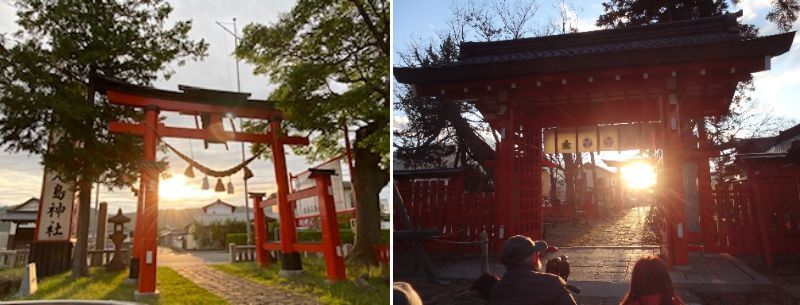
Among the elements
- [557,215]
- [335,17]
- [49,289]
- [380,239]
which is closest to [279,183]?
[380,239]

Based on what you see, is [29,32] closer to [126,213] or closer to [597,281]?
[126,213]

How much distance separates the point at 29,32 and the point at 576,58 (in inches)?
99.8

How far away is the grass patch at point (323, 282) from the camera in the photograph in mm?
2512

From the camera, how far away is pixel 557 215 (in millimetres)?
4504

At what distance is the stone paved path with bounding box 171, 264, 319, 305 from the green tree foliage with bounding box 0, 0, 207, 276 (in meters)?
0.49

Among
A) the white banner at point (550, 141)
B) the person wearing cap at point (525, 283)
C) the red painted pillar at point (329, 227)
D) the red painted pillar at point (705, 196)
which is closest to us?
the person wearing cap at point (525, 283)

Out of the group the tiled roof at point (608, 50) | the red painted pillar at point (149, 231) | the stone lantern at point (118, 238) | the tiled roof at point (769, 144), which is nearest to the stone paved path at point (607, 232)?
the tiled roof at point (769, 144)

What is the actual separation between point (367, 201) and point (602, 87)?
1392mm

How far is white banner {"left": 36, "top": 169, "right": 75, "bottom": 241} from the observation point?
2.40 meters

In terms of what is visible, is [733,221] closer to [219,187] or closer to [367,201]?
[367,201]

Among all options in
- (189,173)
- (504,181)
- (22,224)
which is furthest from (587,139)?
(22,224)

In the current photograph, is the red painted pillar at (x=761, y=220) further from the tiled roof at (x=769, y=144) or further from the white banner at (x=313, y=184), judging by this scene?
the white banner at (x=313, y=184)

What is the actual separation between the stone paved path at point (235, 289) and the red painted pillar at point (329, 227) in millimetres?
249

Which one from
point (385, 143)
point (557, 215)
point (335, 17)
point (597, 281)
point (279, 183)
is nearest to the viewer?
point (597, 281)
